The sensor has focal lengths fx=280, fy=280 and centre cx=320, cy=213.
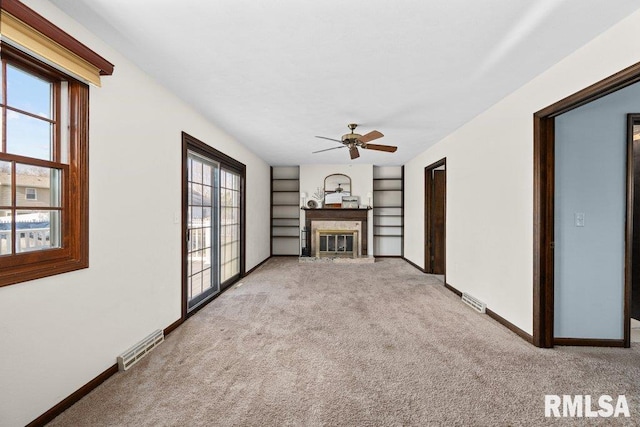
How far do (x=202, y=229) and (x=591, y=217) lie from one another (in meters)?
4.23

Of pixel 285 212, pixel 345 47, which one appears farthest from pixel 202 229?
pixel 285 212

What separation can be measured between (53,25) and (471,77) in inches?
119

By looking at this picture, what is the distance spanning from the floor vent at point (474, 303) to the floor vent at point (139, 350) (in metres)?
3.47

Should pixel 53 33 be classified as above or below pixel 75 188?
above

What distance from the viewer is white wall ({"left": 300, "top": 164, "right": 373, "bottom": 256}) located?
7137 mm

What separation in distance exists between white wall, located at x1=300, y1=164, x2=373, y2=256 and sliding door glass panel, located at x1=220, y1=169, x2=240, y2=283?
2.42 meters

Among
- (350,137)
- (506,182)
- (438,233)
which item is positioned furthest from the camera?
(438,233)

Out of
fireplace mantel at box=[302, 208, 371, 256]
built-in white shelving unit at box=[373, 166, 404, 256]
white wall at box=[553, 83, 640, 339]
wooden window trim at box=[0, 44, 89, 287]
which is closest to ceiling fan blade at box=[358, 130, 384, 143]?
white wall at box=[553, 83, 640, 339]

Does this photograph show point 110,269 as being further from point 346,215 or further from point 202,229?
point 346,215

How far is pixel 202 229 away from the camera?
378cm

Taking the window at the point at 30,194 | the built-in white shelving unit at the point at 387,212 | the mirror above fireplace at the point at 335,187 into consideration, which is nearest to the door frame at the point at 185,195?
the window at the point at 30,194

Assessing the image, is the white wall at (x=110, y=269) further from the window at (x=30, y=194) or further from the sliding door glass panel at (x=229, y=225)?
the sliding door glass panel at (x=229, y=225)

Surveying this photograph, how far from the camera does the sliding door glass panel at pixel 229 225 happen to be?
443 centimetres

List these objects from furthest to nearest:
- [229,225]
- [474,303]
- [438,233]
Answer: [438,233] < [229,225] < [474,303]
